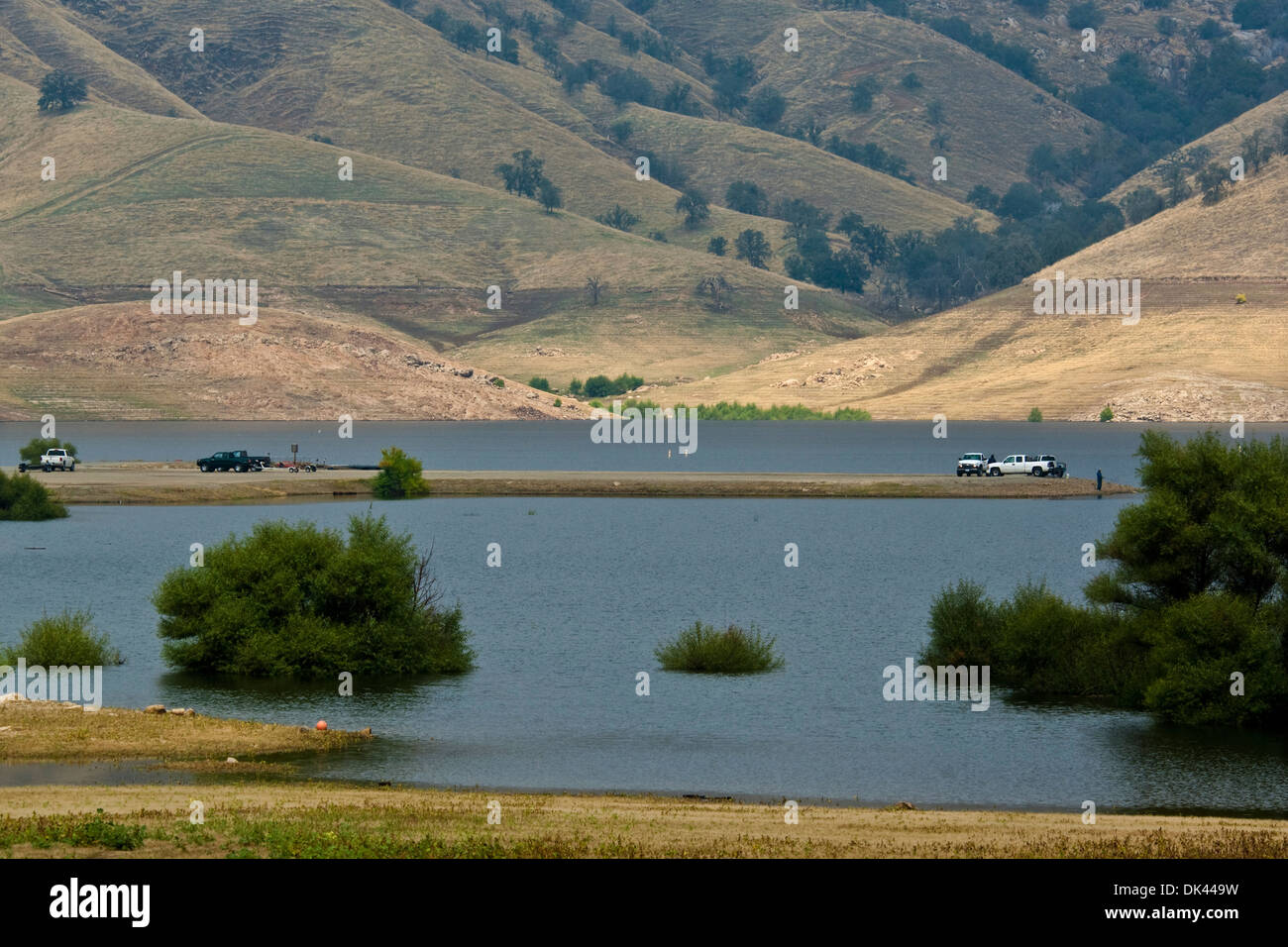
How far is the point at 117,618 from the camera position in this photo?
54688 mm

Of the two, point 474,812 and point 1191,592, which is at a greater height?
point 1191,592

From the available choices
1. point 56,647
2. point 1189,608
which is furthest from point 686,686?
point 56,647

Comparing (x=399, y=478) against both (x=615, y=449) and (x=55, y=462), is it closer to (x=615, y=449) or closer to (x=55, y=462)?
(x=55, y=462)

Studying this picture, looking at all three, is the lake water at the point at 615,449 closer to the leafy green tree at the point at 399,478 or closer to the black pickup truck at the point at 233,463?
the black pickup truck at the point at 233,463

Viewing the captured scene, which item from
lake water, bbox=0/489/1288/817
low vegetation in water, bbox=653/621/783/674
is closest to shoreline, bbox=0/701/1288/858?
lake water, bbox=0/489/1288/817

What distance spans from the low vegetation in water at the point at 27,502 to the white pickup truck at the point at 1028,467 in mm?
59090

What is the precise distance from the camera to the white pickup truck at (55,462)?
109000 mm

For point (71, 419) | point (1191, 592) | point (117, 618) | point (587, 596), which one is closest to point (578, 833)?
point (1191, 592)

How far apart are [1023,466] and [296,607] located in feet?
254

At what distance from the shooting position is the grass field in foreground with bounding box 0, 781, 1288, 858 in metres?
20.3

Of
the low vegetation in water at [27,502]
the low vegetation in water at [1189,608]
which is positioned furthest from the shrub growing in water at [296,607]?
the low vegetation in water at [27,502]

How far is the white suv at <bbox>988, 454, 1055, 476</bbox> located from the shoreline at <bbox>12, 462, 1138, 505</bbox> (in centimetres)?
97

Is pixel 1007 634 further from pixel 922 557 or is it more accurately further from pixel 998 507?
pixel 998 507
